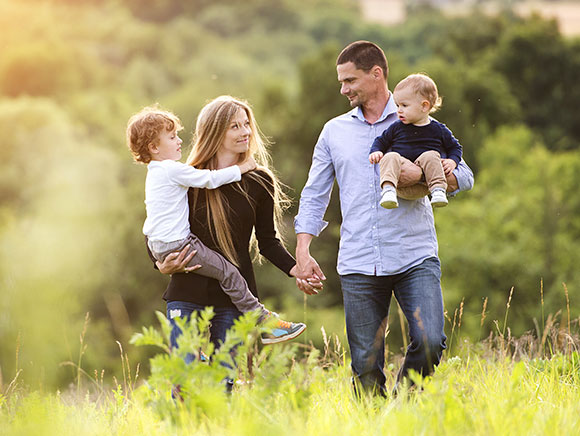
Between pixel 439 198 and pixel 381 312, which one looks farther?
pixel 381 312

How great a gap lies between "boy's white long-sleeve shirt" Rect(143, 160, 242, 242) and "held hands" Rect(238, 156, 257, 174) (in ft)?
0.48

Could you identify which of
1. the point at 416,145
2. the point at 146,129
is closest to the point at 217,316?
the point at 146,129

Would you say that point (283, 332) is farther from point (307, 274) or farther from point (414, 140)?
point (414, 140)

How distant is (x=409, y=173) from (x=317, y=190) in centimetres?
64

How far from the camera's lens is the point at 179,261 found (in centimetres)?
388

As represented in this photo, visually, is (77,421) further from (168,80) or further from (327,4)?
(327,4)

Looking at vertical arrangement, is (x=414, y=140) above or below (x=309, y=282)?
above

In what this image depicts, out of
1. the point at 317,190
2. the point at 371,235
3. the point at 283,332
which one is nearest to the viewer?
the point at 283,332

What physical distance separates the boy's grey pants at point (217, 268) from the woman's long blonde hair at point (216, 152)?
0.29 ft

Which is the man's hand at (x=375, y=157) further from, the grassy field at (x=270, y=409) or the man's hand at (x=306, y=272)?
the grassy field at (x=270, y=409)

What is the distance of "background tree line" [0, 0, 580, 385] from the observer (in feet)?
74.5

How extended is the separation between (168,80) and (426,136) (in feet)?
129

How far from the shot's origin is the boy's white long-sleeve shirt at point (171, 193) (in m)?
3.91

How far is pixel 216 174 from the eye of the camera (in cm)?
398
